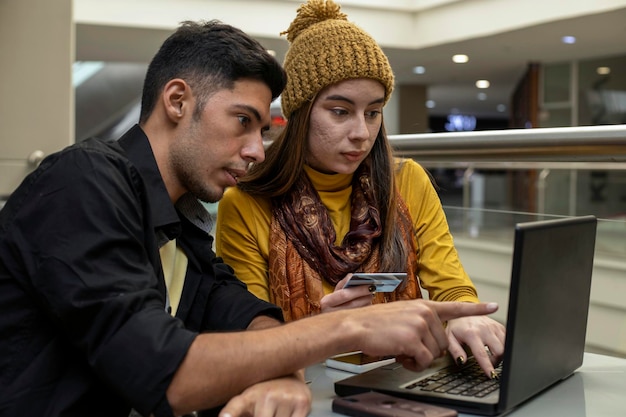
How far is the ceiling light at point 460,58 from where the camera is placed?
14.0m

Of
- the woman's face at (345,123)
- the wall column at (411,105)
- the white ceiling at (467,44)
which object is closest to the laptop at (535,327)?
the woman's face at (345,123)

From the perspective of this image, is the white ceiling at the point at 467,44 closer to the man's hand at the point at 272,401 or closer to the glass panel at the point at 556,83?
the glass panel at the point at 556,83

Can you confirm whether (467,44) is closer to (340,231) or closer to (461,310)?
(340,231)

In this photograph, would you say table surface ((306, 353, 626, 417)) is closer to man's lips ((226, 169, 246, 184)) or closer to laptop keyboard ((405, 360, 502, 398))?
laptop keyboard ((405, 360, 502, 398))

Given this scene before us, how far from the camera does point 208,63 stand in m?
1.44

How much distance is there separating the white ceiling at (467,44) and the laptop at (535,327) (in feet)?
29.8

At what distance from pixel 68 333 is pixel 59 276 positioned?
0.28 ft

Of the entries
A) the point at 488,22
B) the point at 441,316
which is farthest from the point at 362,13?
the point at 441,316

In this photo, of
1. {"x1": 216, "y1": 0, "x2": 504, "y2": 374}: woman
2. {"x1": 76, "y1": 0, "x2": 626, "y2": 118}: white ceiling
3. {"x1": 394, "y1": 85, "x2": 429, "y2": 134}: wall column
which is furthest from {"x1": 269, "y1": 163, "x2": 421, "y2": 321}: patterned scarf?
{"x1": 394, "y1": 85, "x2": 429, "y2": 134}: wall column

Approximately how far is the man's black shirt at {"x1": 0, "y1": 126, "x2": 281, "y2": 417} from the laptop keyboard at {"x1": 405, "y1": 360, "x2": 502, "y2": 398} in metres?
0.39

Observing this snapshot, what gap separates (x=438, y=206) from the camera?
6.92 feet

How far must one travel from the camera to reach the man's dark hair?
4.69ft

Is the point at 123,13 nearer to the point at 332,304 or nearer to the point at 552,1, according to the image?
the point at 552,1

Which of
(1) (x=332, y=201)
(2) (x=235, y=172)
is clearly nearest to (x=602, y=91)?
(1) (x=332, y=201)
